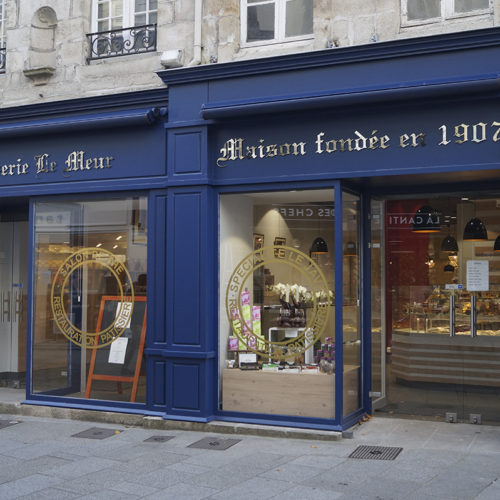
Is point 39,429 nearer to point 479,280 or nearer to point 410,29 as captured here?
point 479,280

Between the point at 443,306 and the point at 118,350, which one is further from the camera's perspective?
the point at 118,350

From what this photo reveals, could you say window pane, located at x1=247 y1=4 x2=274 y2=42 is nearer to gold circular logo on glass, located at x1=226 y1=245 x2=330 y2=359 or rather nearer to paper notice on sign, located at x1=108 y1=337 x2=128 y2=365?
gold circular logo on glass, located at x1=226 y1=245 x2=330 y2=359

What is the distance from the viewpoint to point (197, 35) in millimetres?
8906

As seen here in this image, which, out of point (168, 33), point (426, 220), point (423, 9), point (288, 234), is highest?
point (168, 33)

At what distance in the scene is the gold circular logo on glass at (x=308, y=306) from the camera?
837cm

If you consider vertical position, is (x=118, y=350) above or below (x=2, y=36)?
below

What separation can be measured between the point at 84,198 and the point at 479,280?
529cm

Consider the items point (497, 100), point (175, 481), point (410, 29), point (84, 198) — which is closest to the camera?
point (175, 481)

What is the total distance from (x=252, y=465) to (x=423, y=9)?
17.6 feet

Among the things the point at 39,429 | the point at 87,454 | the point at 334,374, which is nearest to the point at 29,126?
the point at 39,429

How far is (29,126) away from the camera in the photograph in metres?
9.87

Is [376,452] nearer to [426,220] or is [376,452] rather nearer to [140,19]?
[426,220]

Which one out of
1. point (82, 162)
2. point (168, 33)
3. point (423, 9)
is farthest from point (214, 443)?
point (423, 9)

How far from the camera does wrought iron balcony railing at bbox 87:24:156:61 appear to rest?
9.54m
